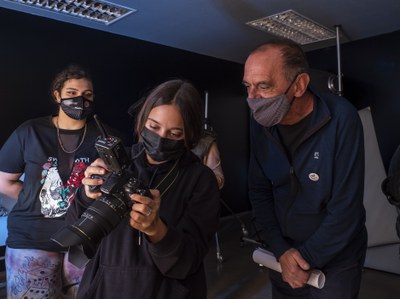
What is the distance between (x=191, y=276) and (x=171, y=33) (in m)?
3.19

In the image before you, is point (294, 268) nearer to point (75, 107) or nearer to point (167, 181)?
point (167, 181)

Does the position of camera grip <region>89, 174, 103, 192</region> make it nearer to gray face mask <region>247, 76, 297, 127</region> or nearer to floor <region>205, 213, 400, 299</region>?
gray face mask <region>247, 76, 297, 127</region>

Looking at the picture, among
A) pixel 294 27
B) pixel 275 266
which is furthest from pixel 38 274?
pixel 294 27

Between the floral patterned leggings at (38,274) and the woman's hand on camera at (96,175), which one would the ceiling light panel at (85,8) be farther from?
the woman's hand on camera at (96,175)

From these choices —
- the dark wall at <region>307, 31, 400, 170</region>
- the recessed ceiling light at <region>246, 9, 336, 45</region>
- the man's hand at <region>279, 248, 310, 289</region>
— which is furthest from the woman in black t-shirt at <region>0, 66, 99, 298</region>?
the dark wall at <region>307, 31, 400, 170</region>

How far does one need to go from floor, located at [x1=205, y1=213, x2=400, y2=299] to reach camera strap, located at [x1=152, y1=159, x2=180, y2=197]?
214 cm

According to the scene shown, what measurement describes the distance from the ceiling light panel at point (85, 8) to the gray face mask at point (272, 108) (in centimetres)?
214

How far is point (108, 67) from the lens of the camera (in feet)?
12.2

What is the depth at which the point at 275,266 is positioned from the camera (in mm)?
1324

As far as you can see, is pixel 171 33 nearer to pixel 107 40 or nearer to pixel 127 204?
pixel 107 40

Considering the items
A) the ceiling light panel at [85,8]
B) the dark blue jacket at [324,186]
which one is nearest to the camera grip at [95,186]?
the dark blue jacket at [324,186]

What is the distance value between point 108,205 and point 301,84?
837 millimetres

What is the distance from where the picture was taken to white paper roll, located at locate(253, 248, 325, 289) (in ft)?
3.82

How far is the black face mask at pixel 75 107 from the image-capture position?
169 cm
